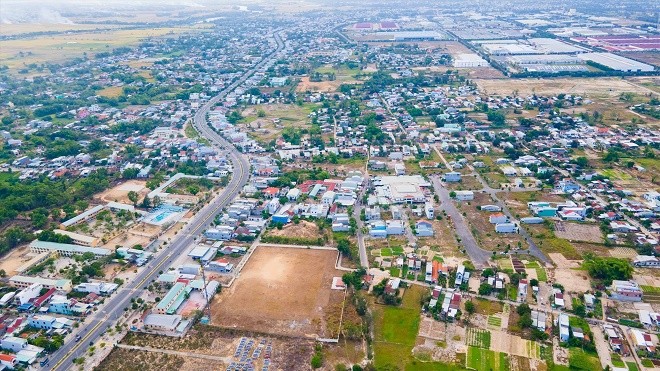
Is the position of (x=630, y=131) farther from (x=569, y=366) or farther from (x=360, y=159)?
(x=569, y=366)

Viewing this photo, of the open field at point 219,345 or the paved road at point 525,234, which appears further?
the paved road at point 525,234

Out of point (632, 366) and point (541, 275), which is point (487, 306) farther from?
point (632, 366)

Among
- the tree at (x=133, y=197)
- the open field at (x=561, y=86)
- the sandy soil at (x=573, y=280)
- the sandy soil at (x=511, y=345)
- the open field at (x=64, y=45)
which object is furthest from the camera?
the open field at (x=64, y=45)

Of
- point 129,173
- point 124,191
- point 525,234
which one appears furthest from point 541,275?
point 129,173

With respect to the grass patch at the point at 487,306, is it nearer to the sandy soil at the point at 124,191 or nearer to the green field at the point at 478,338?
the green field at the point at 478,338

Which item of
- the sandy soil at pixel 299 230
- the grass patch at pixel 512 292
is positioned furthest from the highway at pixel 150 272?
the grass patch at pixel 512 292

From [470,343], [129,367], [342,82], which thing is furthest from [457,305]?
[342,82]

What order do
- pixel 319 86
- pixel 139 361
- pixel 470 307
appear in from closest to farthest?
pixel 139 361 → pixel 470 307 → pixel 319 86
